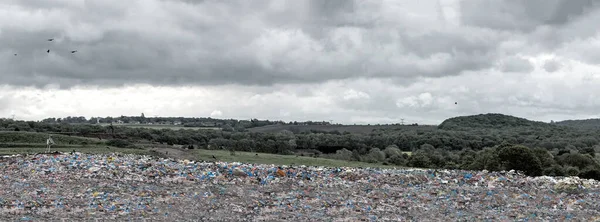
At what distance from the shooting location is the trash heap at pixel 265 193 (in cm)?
1402

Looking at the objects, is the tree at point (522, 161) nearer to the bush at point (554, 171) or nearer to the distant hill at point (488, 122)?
the bush at point (554, 171)

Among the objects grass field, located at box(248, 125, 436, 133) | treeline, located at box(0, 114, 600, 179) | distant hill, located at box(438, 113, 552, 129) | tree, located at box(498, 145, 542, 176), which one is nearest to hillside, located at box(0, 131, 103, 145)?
treeline, located at box(0, 114, 600, 179)

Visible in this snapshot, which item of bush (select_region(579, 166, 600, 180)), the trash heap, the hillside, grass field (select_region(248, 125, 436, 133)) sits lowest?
bush (select_region(579, 166, 600, 180))

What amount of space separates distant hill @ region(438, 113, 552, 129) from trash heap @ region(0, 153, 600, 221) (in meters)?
101

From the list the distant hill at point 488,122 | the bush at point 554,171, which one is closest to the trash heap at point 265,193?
the bush at point 554,171

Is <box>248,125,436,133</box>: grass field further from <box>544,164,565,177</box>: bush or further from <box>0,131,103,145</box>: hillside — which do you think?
<box>544,164,565,177</box>: bush

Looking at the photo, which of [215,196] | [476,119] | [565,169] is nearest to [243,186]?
[215,196]

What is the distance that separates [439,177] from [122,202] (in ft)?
36.0

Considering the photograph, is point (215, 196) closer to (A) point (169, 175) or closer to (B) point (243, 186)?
(B) point (243, 186)

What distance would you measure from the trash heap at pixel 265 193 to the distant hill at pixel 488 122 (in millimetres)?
100839

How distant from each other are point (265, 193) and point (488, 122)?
116 m

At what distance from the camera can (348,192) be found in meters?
16.9

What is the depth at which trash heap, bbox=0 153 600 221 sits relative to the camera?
14023mm

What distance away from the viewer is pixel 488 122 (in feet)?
405
